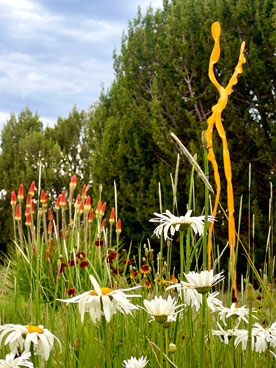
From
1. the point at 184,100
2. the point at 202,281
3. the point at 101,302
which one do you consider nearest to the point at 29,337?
the point at 101,302

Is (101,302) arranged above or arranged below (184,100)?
below

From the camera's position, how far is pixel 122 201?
7844 mm

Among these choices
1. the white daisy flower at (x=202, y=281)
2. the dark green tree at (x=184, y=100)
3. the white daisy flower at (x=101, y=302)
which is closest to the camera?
the white daisy flower at (x=101, y=302)

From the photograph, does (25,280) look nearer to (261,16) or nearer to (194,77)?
(194,77)

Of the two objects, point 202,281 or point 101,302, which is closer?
point 101,302

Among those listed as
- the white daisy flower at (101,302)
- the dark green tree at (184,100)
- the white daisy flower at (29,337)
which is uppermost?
the dark green tree at (184,100)

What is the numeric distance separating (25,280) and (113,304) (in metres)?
4.61

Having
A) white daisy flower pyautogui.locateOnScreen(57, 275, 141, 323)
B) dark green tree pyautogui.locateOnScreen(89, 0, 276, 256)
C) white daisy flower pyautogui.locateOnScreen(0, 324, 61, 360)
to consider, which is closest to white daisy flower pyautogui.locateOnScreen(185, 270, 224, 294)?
white daisy flower pyautogui.locateOnScreen(57, 275, 141, 323)

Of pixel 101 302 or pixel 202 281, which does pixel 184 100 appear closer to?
pixel 202 281

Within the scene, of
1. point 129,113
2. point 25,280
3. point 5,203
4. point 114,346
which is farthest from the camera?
point 5,203

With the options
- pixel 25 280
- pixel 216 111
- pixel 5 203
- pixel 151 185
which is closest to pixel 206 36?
pixel 151 185

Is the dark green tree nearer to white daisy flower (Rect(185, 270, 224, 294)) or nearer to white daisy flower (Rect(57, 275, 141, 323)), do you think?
white daisy flower (Rect(185, 270, 224, 294))

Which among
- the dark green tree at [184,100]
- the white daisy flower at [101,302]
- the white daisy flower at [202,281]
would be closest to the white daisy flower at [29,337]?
the white daisy flower at [101,302]

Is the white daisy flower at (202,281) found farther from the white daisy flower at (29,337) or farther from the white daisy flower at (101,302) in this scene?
the white daisy flower at (29,337)
